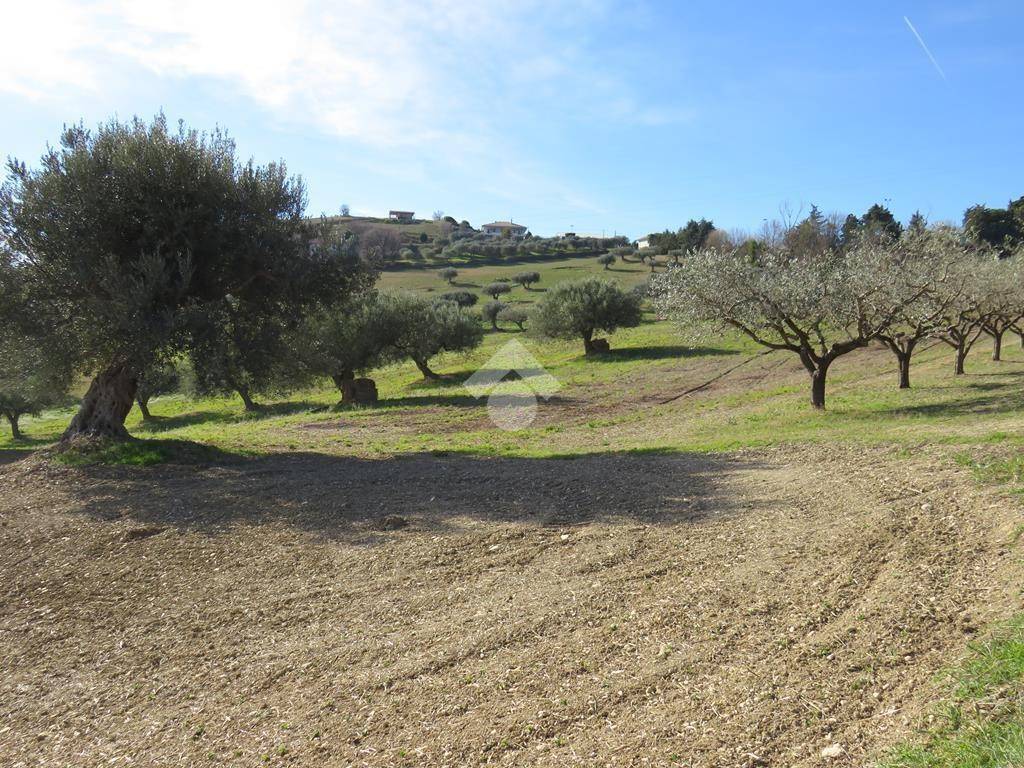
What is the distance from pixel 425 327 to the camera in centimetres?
3634

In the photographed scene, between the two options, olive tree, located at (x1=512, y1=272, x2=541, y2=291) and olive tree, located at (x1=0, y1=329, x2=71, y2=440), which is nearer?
olive tree, located at (x1=0, y1=329, x2=71, y2=440)

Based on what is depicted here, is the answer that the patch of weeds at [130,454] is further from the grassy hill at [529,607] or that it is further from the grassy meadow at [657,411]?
the grassy meadow at [657,411]

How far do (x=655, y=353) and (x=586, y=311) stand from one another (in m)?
5.46

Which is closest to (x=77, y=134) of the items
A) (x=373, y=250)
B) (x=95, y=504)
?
(x=373, y=250)

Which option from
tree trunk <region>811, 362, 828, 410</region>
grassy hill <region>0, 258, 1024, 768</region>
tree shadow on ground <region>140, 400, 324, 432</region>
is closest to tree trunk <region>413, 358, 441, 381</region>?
tree shadow on ground <region>140, 400, 324, 432</region>

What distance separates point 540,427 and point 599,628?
15926 millimetres

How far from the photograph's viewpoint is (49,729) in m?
4.86

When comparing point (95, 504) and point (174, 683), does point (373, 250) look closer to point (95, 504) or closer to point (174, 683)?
point (95, 504)

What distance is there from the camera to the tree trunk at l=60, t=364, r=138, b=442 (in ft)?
44.3

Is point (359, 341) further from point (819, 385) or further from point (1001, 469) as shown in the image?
point (1001, 469)

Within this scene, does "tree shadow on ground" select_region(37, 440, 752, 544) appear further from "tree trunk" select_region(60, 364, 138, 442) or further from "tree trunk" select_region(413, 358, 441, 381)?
"tree trunk" select_region(413, 358, 441, 381)

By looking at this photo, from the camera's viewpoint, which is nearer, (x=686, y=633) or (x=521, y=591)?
(x=686, y=633)

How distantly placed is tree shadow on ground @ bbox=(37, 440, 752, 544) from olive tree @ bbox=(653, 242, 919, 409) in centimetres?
583
